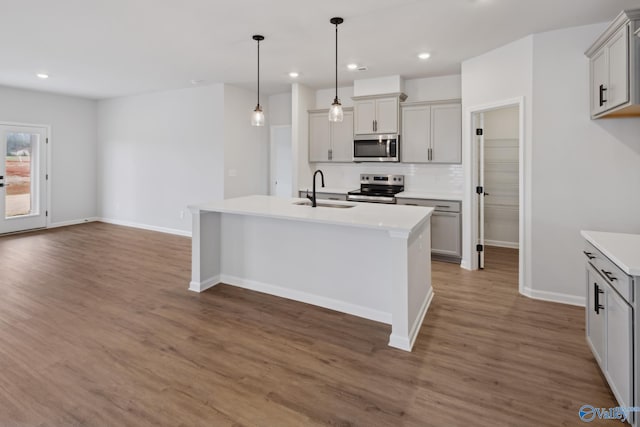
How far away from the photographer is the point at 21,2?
313 centimetres

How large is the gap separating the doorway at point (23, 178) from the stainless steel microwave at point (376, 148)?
6218 millimetres

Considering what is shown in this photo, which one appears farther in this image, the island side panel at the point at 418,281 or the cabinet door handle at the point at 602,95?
the cabinet door handle at the point at 602,95

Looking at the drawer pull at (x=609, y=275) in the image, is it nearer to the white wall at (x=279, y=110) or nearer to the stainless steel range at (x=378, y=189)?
the stainless steel range at (x=378, y=189)

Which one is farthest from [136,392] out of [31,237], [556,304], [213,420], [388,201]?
[31,237]

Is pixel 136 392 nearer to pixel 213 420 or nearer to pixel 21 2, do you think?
pixel 213 420

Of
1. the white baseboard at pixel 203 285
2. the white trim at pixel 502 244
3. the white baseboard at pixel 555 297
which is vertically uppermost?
the white trim at pixel 502 244

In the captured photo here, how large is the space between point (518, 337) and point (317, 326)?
1611mm

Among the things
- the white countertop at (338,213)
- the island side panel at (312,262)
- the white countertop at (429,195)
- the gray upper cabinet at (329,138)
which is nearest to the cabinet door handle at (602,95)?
the white countertop at (338,213)

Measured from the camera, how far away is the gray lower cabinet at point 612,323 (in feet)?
5.86

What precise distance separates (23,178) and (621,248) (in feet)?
29.5

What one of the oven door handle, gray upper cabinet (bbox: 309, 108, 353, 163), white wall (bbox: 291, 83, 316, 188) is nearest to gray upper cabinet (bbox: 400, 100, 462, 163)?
the oven door handle

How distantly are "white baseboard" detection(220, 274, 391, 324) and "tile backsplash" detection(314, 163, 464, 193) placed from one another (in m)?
2.94

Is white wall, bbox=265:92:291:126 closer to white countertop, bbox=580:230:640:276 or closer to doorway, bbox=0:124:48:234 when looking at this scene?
doorway, bbox=0:124:48:234

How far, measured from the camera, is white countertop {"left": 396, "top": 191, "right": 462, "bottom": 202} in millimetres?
4977
